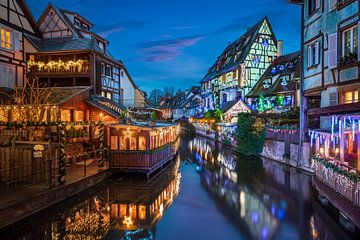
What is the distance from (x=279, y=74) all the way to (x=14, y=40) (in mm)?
29976

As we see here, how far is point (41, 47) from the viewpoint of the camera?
1004 inches

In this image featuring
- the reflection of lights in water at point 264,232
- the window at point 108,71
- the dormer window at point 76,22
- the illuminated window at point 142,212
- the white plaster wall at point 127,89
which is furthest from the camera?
the white plaster wall at point 127,89

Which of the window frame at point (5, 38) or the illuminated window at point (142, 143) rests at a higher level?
the window frame at point (5, 38)

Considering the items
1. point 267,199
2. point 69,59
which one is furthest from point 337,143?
point 69,59

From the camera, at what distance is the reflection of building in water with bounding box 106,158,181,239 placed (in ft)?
31.8

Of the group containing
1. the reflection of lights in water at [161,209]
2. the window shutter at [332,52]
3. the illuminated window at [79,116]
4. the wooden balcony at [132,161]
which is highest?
the window shutter at [332,52]

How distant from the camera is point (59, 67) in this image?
80.4ft

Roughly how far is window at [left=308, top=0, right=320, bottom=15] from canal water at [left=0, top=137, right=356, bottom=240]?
33.4 feet

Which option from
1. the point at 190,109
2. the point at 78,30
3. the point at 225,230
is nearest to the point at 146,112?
the point at 78,30

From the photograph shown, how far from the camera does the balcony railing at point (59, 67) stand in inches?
949

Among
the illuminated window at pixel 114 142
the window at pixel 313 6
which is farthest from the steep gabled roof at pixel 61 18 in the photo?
the window at pixel 313 6

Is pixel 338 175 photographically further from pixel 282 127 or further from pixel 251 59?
pixel 251 59

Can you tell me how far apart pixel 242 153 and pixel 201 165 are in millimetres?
5941

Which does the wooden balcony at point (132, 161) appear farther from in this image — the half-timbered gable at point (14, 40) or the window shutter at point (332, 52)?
the half-timbered gable at point (14, 40)
